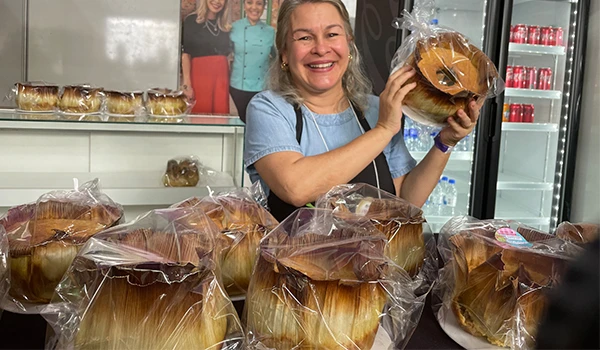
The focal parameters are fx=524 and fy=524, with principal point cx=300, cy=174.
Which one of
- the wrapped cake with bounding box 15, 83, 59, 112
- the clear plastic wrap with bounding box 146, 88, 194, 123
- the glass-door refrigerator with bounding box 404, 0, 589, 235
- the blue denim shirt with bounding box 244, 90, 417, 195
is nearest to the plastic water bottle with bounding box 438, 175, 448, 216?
the glass-door refrigerator with bounding box 404, 0, 589, 235

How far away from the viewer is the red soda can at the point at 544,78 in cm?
291

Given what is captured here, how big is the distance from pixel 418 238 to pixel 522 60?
106 inches

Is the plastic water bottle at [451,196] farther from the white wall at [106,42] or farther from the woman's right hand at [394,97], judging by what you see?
the woman's right hand at [394,97]

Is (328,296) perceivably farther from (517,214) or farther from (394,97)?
(517,214)

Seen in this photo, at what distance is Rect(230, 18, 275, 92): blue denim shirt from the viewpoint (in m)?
3.33

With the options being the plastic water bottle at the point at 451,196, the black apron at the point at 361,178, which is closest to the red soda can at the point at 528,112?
the plastic water bottle at the point at 451,196

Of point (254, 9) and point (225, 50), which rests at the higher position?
point (254, 9)

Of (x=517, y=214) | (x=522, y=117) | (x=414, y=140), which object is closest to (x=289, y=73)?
(x=414, y=140)

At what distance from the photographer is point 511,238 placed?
0.68m

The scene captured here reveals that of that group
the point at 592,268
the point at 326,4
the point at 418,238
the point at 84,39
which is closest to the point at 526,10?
the point at 326,4

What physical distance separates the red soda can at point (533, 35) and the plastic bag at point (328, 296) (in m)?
2.70

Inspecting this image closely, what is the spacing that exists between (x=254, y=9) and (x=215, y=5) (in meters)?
0.24

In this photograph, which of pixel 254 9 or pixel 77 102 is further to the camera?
pixel 254 9

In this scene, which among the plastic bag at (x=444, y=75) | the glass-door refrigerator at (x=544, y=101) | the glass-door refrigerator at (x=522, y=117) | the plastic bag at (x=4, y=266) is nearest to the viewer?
the plastic bag at (x=4, y=266)
